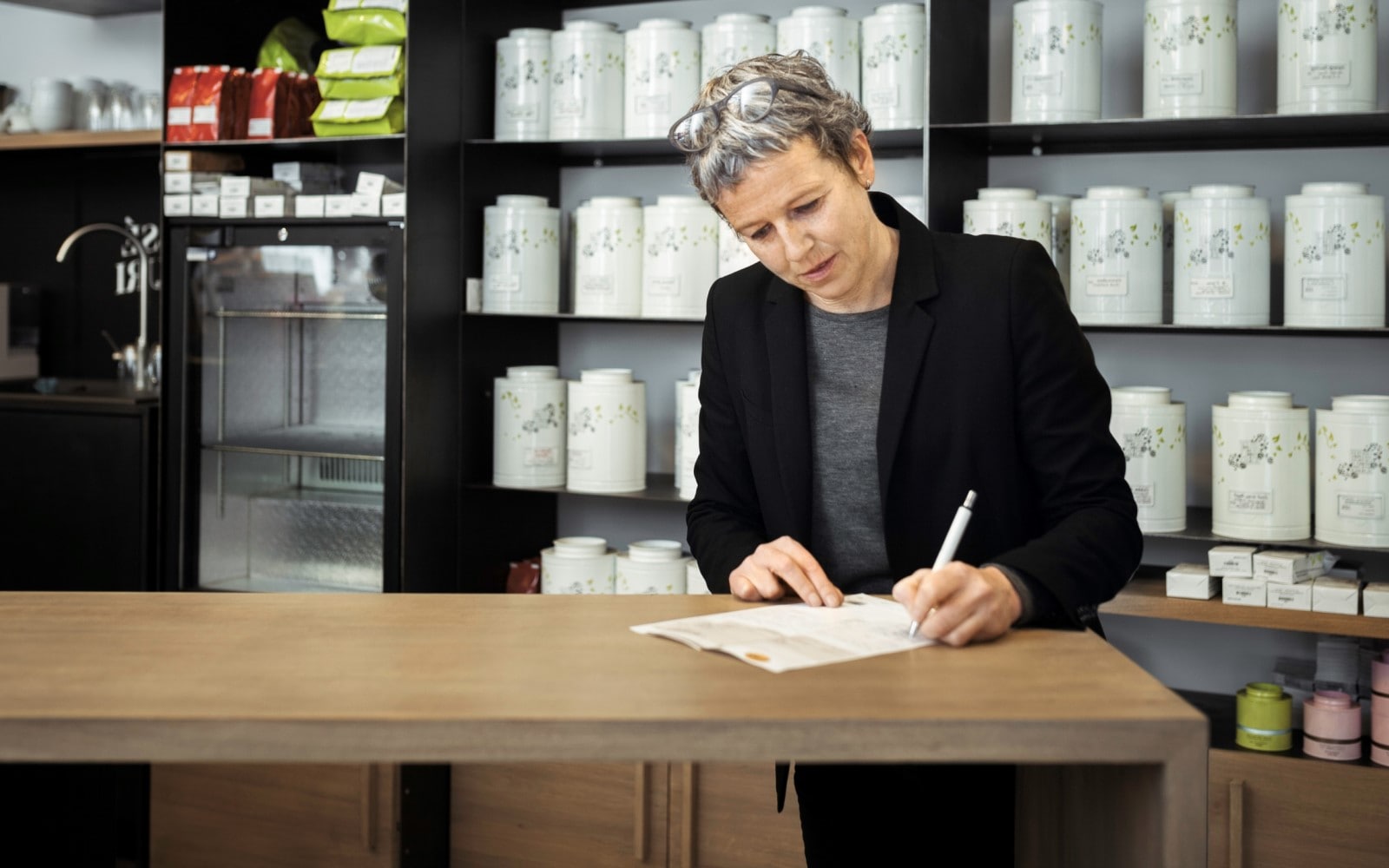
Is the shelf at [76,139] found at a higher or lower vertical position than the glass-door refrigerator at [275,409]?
higher

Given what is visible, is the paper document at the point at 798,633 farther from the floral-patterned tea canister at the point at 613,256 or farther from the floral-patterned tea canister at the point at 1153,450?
the floral-patterned tea canister at the point at 613,256

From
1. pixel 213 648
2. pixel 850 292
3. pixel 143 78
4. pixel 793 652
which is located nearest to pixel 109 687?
pixel 213 648

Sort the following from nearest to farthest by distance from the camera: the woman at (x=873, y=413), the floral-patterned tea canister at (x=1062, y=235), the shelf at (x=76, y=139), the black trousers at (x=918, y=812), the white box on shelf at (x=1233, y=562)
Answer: the woman at (x=873, y=413), the black trousers at (x=918, y=812), the white box on shelf at (x=1233, y=562), the floral-patterned tea canister at (x=1062, y=235), the shelf at (x=76, y=139)

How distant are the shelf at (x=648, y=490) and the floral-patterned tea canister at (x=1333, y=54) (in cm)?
147

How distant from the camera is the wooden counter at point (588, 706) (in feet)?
3.69

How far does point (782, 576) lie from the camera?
5.08 feet

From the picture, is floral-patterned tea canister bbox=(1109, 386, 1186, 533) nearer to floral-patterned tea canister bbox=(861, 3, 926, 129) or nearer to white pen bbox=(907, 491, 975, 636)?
floral-patterned tea canister bbox=(861, 3, 926, 129)

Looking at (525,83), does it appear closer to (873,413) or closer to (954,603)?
(873,413)

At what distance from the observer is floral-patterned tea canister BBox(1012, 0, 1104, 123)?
267 centimetres

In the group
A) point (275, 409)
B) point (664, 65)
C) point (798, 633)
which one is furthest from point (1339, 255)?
point (275, 409)

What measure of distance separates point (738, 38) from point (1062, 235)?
0.79m

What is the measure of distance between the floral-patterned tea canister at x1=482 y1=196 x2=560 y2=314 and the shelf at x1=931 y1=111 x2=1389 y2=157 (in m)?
0.95

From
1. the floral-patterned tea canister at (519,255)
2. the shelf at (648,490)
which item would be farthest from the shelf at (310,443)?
the floral-patterned tea canister at (519,255)

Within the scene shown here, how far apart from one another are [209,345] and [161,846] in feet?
4.00
